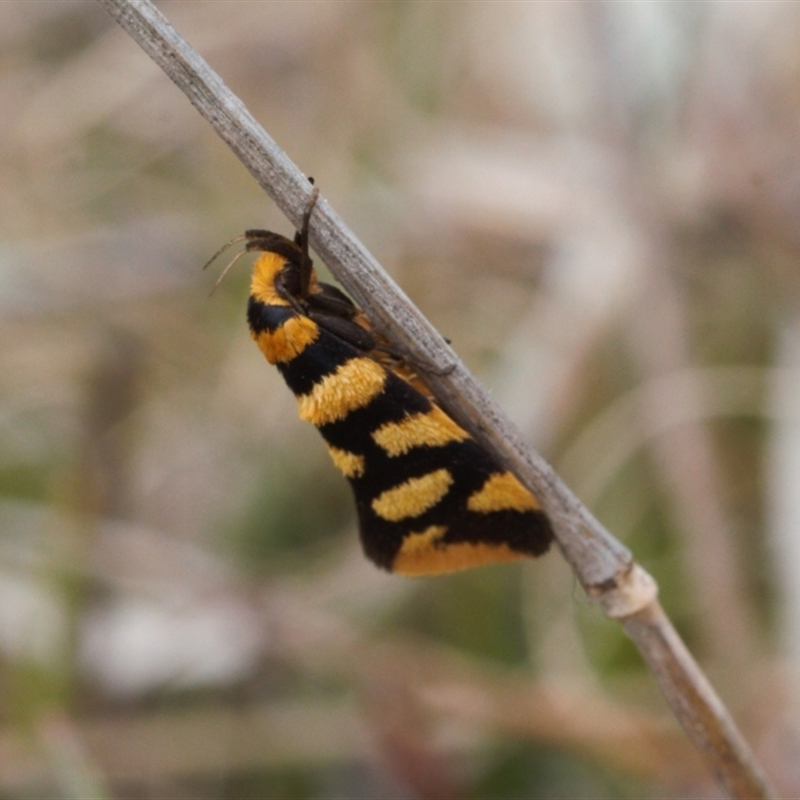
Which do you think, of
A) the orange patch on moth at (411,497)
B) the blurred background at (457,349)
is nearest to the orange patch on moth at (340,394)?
the orange patch on moth at (411,497)

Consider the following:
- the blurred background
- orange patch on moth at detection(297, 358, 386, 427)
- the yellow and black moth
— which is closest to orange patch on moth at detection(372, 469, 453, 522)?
the yellow and black moth

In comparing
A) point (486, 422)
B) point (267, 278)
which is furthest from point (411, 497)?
point (267, 278)

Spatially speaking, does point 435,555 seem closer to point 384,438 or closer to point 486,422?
point 384,438

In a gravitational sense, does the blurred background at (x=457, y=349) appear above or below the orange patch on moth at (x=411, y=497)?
above

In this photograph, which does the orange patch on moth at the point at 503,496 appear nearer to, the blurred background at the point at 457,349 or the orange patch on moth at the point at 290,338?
the orange patch on moth at the point at 290,338

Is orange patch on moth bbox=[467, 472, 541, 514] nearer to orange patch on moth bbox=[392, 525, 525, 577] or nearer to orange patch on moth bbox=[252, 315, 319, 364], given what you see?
orange patch on moth bbox=[392, 525, 525, 577]

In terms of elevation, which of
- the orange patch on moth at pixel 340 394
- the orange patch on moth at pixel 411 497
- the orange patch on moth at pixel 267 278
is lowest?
the orange patch on moth at pixel 411 497
